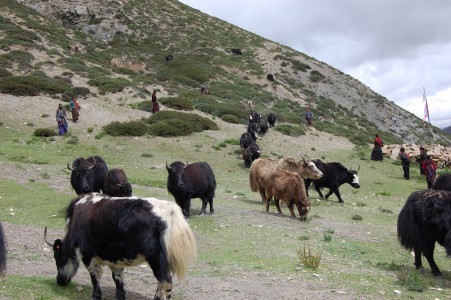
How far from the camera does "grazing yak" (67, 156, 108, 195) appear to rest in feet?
40.7

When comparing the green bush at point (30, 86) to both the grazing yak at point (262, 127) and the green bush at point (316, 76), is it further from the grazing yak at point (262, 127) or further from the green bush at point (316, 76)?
the green bush at point (316, 76)

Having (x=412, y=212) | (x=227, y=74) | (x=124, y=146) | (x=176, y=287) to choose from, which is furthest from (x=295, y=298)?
(x=227, y=74)

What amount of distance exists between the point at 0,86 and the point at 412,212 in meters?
32.6

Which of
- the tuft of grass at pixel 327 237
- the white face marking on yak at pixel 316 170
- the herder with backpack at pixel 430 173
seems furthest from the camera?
the herder with backpack at pixel 430 173

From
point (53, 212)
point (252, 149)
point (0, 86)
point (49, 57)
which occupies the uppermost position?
point (49, 57)

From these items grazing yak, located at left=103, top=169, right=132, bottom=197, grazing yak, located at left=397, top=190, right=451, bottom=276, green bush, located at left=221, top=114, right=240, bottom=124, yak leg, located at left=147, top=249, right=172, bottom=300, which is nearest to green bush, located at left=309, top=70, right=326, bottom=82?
green bush, located at left=221, top=114, right=240, bottom=124

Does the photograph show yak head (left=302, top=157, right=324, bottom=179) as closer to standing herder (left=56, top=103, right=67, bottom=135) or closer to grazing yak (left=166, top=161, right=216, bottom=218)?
grazing yak (left=166, top=161, right=216, bottom=218)

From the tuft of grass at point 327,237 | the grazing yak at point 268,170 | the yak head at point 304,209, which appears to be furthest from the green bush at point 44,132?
the tuft of grass at point 327,237

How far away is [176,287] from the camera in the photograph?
7.41 meters

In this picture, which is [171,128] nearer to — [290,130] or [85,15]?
[290,130]

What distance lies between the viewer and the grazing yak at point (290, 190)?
45.0 feet

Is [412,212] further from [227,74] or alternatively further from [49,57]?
[227,74]

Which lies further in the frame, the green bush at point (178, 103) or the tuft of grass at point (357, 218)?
the green bush at point (178, 103)

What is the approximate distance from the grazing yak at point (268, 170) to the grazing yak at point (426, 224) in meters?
6.45
